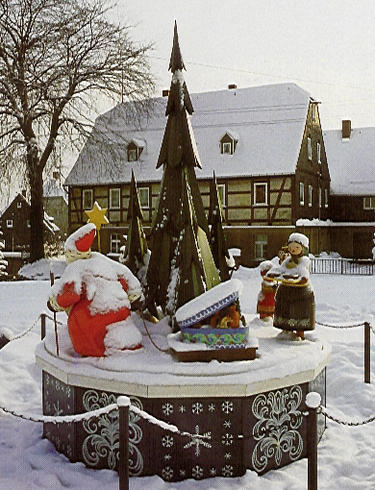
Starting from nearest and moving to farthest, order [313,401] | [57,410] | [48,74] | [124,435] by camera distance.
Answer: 1. [124,435]
2. [313,401]
3. [57,410]
4. [48,74]

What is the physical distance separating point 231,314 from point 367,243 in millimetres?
27397

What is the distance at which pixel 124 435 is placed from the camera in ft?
12.8

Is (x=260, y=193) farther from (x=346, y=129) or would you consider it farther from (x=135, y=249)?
(x=135, y=249)

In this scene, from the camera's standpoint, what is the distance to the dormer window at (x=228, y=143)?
27.9 metres

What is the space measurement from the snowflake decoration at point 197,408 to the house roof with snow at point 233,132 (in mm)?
21159

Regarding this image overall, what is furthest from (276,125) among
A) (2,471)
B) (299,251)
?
(2,471)

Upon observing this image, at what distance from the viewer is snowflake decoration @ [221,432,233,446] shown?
4859 millimetres

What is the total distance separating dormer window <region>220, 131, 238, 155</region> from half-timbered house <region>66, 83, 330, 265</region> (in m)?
0.05

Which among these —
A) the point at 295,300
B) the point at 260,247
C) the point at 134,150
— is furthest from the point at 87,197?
the point at 295,300

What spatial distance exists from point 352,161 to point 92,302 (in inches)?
1203

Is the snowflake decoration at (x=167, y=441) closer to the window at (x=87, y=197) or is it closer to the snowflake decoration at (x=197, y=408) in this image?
the snowflake decoration at (x=197, y=408)

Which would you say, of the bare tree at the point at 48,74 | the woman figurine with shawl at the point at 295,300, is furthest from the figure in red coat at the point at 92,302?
the bare tree at the point at 48,74

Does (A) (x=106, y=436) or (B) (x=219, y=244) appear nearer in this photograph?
(A) (x=106, y=436)

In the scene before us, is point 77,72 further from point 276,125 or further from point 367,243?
point 367,243
